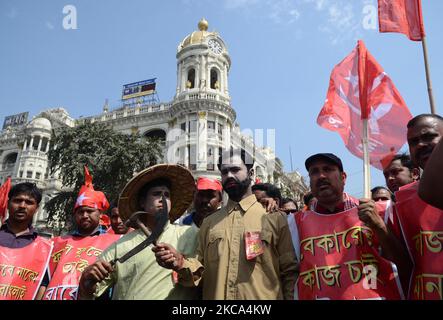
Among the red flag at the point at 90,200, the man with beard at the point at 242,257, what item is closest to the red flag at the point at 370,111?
the man with beard at the point at 242,257

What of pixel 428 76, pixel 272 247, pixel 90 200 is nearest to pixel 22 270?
pixel 90 200

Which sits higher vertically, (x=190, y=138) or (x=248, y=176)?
(x=190, y=138)

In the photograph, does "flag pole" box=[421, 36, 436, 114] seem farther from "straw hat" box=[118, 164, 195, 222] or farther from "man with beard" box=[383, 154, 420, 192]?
"straw hat" box=[118, 164, 195, 222]

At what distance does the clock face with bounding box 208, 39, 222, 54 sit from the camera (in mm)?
36062

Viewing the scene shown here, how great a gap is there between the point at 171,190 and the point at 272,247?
123 cm

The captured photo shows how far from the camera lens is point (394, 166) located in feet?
16.7

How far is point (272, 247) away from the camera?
299 cm

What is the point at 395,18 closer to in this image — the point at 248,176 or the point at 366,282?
the point at 248,176

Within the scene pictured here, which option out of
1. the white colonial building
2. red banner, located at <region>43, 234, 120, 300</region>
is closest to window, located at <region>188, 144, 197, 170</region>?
the white colonial building

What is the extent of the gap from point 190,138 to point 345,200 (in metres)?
29.8

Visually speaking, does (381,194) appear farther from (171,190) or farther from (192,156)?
(192,156)

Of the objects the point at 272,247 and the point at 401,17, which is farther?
the point at 401,17
